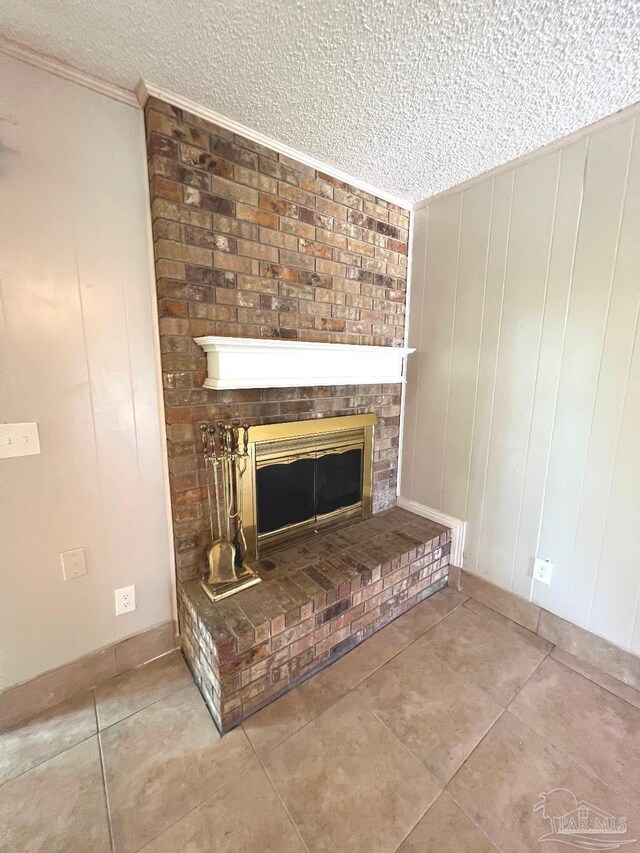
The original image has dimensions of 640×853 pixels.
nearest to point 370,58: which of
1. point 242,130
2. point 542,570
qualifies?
point 242,130

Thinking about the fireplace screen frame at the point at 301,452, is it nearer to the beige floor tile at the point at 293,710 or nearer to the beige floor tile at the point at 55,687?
the beige floor tile at the point at 293,710

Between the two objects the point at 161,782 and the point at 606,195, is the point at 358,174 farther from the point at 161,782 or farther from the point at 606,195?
the point at 161,782

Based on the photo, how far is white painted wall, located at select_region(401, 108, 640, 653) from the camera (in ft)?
4.62

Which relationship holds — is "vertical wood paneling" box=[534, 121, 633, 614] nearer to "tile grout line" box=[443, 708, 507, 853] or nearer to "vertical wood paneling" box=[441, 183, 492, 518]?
"vertical wood paneling" box=[441, 183, 492, 518]

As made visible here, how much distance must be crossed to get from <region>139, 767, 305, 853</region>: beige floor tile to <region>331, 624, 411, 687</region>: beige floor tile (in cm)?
51

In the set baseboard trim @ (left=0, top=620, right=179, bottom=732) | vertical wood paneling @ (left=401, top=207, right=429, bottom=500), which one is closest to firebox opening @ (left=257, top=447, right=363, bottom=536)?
vertical wood paneling @ (left=401, top=207, right=429, bottom=500)

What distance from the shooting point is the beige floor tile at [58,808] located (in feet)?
3.17

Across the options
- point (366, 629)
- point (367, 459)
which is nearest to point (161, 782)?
point (366, 629)

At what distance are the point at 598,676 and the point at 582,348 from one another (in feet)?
4.83

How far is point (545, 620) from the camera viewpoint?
171 centimetres

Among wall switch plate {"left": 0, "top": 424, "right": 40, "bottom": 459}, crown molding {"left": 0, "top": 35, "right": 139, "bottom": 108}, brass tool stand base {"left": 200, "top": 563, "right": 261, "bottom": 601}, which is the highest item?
crown molding {"left": 0, "top": 35, "right": 139, "bottom": 108}

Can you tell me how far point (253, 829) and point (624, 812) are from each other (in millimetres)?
1149

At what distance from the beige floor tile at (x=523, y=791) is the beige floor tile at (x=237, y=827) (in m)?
0.55

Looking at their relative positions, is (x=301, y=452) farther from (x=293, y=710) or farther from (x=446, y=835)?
(x=446, y=835)
